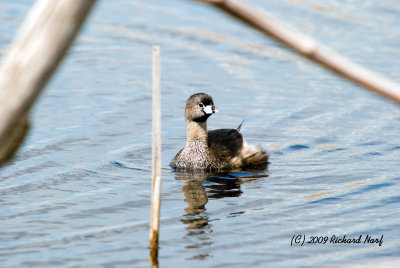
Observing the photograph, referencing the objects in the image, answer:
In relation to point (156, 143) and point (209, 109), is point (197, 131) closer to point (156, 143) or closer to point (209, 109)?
point (209, 109)

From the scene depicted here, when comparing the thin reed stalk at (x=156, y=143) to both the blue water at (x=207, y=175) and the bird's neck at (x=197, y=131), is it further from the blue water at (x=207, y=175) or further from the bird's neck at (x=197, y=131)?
the bird's neck at (x=197, y=131)

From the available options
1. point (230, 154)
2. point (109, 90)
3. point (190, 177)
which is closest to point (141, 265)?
point (190, 177)

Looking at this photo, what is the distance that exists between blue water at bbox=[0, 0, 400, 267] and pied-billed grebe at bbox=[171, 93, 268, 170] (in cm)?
30

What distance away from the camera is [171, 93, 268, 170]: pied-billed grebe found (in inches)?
368

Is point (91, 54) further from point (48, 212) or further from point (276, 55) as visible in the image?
point (48, 212)

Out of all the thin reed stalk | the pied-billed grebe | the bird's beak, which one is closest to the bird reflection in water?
the pied-billed grebe

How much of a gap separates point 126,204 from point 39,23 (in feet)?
19.9

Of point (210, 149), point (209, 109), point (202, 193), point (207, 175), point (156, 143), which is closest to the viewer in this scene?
point (156, 143)

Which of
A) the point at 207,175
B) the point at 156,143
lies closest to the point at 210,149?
the point at 207,175

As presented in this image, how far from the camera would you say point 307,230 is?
21.2 feet

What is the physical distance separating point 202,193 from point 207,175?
42.1 inches

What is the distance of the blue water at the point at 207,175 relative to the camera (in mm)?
6039

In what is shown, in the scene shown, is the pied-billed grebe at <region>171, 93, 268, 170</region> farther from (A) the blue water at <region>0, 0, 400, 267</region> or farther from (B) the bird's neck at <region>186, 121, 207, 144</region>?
(A) the blue water at <region>0, 0, 400, 267</region>

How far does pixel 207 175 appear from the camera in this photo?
914 centimetres
